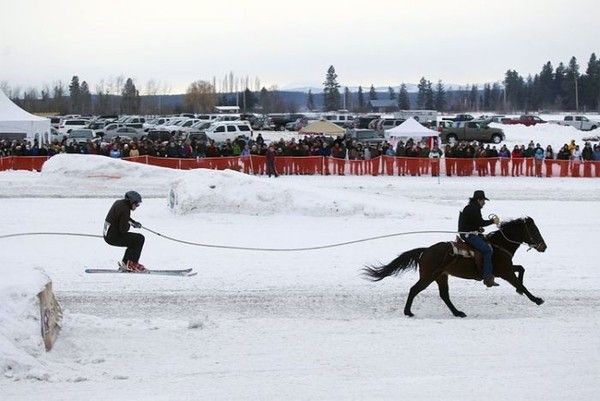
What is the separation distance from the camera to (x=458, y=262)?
1416 cm

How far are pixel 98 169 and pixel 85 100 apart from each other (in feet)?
369

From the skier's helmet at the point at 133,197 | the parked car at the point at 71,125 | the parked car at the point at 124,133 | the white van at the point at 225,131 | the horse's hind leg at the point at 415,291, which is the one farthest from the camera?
the parked car at the point at 71,125

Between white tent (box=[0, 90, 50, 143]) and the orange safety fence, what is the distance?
30.7ft

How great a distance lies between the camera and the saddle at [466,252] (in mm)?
14062

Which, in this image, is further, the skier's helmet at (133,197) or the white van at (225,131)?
the white van at (225,131)

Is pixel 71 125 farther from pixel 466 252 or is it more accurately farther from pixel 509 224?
pixel 466 252

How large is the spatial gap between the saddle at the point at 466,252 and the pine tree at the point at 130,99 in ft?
390

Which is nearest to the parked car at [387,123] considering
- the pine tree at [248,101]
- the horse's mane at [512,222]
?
the horse's mane at [512,222]

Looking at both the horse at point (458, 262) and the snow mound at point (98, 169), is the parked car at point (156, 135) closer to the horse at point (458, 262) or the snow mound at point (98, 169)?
the snow mound at point (98, 169)

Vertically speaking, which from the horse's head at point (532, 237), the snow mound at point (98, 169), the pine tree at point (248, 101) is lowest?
the horse's head at point (532, 237)

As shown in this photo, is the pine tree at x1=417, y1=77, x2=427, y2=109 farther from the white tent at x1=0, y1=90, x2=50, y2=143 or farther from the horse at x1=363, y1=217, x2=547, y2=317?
the horse at x1=363, y1=217, x2=547, y2=317

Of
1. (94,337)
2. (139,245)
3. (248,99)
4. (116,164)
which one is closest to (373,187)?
(116,164)

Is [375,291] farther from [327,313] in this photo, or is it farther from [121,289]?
[121,289]

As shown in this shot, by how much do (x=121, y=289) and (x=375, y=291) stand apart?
440cm
